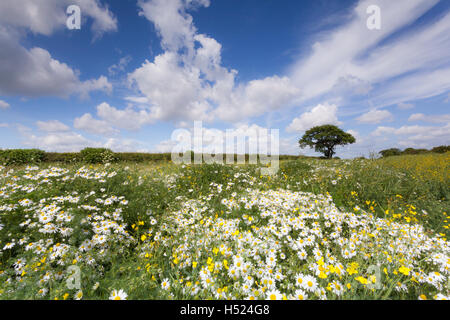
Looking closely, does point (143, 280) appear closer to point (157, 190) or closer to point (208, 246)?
point (208, 246)

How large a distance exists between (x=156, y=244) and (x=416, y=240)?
406 cm

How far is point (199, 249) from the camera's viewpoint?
8.15 ft

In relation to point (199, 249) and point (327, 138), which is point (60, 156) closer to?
point (199, 249)

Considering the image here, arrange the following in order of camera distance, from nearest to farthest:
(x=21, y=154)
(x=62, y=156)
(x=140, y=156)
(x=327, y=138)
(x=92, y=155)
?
(x=21, y=154) → (x=92, y=155) → (x=62, y=156) → (x=140, y=156) → (x=327, y=138)

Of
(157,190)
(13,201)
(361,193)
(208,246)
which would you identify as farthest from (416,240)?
(13,201)

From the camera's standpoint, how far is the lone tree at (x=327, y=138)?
37.2m

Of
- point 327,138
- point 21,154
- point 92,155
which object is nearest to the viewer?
point 21,154

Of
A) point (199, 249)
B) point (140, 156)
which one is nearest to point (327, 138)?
point (140, 156)

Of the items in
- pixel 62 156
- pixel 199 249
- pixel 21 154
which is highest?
pixel 21 154

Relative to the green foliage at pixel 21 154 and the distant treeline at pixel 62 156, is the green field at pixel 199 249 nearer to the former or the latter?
the distant treeline at pixel 62 156

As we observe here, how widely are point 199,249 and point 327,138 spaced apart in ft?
140

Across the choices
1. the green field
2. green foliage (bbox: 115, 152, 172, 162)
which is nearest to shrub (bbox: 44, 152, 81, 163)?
green foliage (bbox: 115, 152, 172, 162)

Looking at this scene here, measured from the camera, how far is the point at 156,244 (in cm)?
279

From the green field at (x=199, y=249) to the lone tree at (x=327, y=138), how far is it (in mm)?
37525
